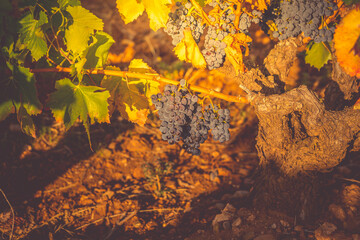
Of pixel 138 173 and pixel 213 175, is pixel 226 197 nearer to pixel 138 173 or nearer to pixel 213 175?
pixel 213 175

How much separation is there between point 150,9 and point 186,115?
22.7 inches

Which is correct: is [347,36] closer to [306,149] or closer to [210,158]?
[306,149]

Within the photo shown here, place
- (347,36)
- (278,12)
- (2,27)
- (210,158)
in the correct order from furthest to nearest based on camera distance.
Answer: (210,158), (278,12), (347,36), (2,27)

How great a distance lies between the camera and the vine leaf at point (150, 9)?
138 centimetres

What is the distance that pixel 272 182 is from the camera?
1.92 meters

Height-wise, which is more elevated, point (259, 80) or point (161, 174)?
point (259, 80)

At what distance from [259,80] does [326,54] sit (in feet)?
1.86

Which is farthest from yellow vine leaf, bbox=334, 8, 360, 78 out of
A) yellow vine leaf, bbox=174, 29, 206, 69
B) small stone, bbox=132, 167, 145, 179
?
small stone, bbox=132, 167, 145, 179

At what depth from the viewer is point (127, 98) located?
1.65m

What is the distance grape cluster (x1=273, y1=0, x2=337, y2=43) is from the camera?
4.86 feet

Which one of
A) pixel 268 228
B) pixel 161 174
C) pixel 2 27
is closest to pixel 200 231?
A: pixel 268 228


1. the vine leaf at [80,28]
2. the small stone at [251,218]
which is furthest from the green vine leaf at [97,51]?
the small stone at [251,218]

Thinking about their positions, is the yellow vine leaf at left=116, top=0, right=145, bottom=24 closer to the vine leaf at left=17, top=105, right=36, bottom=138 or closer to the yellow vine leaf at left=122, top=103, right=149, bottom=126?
the yellow vine leaf at left=122, top=103, right=149, bottom=126

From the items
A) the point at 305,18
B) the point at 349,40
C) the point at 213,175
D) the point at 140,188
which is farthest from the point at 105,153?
the point at 349,40
